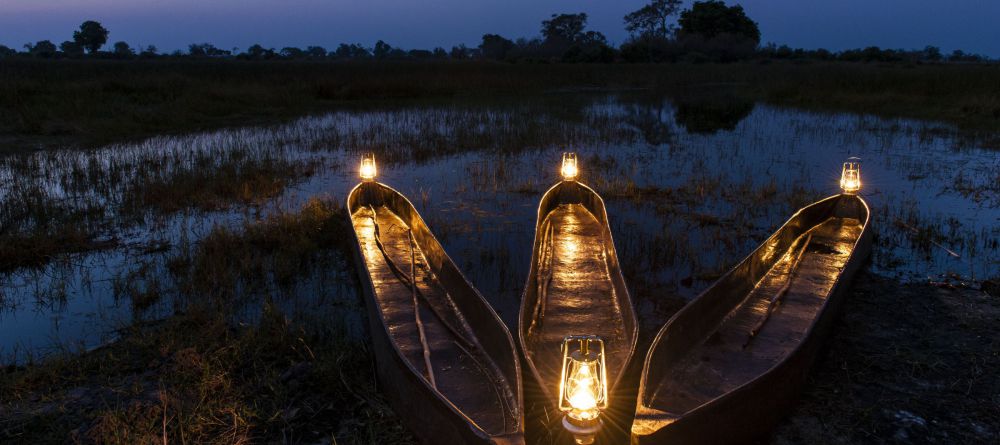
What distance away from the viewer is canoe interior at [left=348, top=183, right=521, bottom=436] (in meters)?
3.64

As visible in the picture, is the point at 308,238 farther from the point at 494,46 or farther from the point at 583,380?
the point at 494,46

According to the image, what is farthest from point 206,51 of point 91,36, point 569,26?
point 569,26

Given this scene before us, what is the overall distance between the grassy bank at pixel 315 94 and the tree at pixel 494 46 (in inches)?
1510

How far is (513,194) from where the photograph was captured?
9.73 m

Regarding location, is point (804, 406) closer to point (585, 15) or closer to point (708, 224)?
point (708, 224)

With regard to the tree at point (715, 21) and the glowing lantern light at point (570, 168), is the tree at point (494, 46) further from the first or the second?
the glowing lantern light at point (570, 168)

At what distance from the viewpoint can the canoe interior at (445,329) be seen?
364cm

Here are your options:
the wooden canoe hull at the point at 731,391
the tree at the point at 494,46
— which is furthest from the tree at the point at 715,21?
the wooden canoe hull at the point at 731,391

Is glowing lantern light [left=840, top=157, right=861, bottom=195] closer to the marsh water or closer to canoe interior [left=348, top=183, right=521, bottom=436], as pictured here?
the marsh water

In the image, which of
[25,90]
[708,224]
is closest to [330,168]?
[708,224]

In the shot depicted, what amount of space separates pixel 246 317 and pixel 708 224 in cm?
560

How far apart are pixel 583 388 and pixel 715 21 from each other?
6607 centimetres

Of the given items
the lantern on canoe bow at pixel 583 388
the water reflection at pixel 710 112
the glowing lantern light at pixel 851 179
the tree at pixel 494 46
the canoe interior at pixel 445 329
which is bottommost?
the canoe interior at pixel 445 329

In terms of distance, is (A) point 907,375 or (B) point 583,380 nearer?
(B) point 583,380
